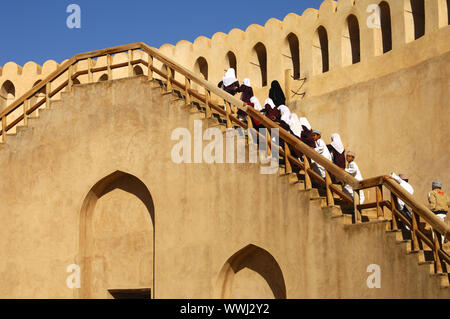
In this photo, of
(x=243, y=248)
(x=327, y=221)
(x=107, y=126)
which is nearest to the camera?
(x=327, y=221)

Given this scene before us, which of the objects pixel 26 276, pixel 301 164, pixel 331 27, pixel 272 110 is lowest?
pixel 26 276

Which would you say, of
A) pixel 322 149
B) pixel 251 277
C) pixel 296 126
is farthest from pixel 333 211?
pixel 296 126

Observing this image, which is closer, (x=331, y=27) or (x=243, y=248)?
(x=243, y=248)

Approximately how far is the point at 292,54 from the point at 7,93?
819 cm

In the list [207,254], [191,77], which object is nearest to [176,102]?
[191,77]

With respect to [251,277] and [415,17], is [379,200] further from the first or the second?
[415,17]

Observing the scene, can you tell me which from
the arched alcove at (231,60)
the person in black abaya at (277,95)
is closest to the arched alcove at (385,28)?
the person in black abaya at (277,95)

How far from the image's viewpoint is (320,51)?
18.7m

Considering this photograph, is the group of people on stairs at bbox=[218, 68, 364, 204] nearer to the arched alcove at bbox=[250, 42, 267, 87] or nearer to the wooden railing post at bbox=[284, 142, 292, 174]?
the wooden railing post at bbox=[284, 142, 292, 174]

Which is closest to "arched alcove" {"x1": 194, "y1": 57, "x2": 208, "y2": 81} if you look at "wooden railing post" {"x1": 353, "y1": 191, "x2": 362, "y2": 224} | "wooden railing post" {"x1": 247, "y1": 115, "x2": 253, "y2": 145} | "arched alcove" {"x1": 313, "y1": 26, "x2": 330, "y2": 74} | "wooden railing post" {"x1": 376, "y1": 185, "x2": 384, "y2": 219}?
"arched alcove" {"x1": 313, "y1": 26, "x2": 330, "y2": 74}

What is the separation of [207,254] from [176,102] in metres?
2.81

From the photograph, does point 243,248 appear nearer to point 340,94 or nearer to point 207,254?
point 207,254

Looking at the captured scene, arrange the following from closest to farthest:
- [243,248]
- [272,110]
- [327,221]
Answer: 1. [327,221]
2. [243,248]
3. [272,110]

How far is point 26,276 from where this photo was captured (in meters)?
15.9
